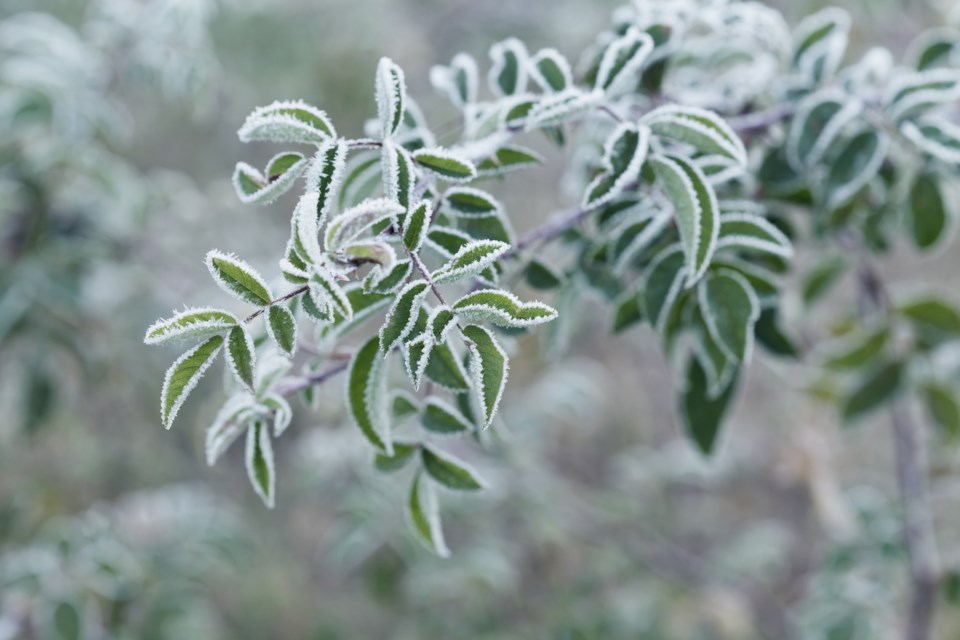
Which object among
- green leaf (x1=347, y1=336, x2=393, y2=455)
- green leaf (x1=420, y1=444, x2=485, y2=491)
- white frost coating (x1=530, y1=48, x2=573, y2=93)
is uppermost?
white frost coating (x1=530, y1=48, x2=573, y2=93)

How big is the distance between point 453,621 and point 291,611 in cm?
111

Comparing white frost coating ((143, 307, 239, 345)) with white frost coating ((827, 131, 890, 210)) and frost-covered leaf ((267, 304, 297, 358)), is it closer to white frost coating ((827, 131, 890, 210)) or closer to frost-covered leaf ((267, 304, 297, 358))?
frost-covered leaf ((267, 304, 297, 358))

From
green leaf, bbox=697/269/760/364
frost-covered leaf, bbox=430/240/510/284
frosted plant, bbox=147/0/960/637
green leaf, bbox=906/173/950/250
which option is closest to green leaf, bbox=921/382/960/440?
frosted plant, bbox=147/0/960/637

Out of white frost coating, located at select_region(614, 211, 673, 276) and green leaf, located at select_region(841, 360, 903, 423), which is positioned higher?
white frost coating, located at select_region(614, 211, 673, 276)

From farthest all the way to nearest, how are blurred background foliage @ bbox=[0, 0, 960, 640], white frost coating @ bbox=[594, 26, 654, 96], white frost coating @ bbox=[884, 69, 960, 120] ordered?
blurred background foliage @ bbox=[0, 0, 960, 640]
white frost coating @ bbox=[884, 69, 960, 120]
white frost coating @ bbox=[594, 26, 654, 96]

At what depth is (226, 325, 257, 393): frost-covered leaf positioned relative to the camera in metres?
0.55

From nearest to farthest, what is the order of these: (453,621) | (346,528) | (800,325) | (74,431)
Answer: (800,325) → (346,528) → (453,621) → (74,431)

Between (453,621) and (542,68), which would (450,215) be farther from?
(453,621)

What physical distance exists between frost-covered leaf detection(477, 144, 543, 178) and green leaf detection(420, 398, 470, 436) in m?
0.18

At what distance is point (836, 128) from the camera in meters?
0.83

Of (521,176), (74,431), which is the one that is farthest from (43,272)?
(521,176)

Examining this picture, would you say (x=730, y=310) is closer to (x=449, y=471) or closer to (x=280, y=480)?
(x=449, y=471)

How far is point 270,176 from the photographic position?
60 cm

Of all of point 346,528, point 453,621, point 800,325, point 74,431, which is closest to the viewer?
point 800,325
